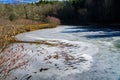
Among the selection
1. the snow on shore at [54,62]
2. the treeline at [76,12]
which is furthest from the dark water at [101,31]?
the treeline at [76,12]

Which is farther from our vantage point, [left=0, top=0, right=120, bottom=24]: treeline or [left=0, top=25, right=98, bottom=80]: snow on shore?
[left=0, top=0, right=120, bottom=24]: treeline

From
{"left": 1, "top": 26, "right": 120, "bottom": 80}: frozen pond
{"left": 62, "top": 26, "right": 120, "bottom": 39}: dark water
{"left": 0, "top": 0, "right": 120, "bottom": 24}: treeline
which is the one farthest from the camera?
{"left": 0, "top": 0, "right": 120, "bottom": 24}: treeline

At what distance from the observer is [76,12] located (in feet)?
140

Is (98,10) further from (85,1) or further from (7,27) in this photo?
(7,27)

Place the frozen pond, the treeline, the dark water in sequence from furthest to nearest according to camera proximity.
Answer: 1. the treeline
2. the dark water
3. the frozen pond

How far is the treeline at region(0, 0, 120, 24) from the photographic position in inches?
1556

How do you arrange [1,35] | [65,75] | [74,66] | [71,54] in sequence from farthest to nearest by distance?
1. [71,54]
2. [74,66]
3. [65,75]
4. [1,35]

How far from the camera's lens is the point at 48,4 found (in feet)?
150

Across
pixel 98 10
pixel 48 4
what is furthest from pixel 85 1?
pixel 48 4

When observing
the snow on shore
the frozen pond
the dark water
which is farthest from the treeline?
the frozen pond

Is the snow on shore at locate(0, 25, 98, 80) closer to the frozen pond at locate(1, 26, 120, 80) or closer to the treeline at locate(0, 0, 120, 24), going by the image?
the frozen pond at locate(1, 26, 120, 80)

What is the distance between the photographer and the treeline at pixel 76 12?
130 feet

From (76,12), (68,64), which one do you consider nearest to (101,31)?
(68,64)

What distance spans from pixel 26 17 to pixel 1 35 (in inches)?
1423
